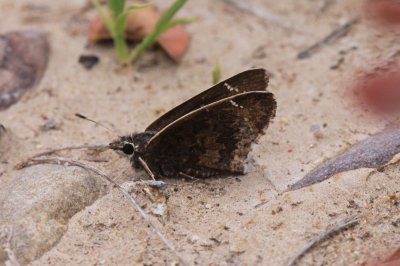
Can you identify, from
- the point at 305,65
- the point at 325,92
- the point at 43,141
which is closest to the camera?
the point at 43,141

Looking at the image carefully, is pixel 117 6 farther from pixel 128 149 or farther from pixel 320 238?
pixel 320 238

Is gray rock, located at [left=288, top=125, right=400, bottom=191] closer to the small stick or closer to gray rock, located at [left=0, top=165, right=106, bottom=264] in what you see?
the small stick

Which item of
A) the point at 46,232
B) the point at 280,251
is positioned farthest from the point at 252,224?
the point at 46,232

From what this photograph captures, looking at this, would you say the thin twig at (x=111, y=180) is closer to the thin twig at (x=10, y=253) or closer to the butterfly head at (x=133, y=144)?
the butterfly head at (x=133, y=144)

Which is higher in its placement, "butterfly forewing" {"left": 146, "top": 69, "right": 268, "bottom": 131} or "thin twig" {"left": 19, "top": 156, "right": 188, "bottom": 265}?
"butterfly forewing" {"left": 146, "top": 69, "right": 268, "bottom": 131}

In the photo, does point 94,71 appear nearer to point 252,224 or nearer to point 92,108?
point 92,108

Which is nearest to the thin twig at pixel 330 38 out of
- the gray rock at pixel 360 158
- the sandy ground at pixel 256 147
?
the sandy ground at pixel 256 147

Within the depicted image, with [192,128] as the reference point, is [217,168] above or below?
below

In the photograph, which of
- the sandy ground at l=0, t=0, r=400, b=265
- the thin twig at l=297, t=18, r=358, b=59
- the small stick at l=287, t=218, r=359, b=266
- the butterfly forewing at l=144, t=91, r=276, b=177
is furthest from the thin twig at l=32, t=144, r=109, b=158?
the thin twig at l=297, t=18, r=358, b=59

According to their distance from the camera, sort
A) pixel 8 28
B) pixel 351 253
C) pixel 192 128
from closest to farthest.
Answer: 1. pixel 351 253
2. pixel 192 128
3. pixel 8 28
